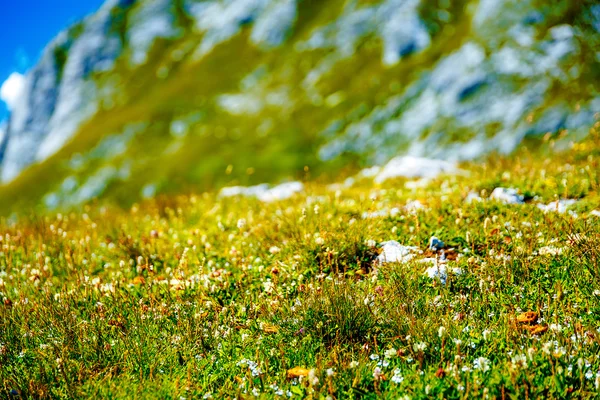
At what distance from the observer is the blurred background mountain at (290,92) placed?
242 feet

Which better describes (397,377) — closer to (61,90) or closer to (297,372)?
(297,372)

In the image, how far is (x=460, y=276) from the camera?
5.80 meters

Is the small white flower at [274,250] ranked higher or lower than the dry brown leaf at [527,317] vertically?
higher

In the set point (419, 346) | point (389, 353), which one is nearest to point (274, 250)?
point (389, 353)

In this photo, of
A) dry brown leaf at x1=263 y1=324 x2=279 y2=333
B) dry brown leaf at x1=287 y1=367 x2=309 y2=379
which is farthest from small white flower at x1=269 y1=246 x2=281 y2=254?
dry brown leaf at x1=287 y1=367 x2=309 y2=379

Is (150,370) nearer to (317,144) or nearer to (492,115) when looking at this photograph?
(492,115)

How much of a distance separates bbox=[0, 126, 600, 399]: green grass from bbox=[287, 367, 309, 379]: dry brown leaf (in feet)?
0.16

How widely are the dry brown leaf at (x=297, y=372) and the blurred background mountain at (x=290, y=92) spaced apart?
1585 inches

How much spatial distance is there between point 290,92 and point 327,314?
108 metres

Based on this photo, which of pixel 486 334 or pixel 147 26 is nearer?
pixel 486 334

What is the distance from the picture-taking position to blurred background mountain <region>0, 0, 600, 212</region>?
73625mm

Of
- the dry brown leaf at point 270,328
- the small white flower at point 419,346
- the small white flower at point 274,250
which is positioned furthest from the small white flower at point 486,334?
the small white flower at point 274,250

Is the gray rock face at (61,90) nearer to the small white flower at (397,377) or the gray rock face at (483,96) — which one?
the gray rock face at (483,96)

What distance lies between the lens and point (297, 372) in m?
4.45
